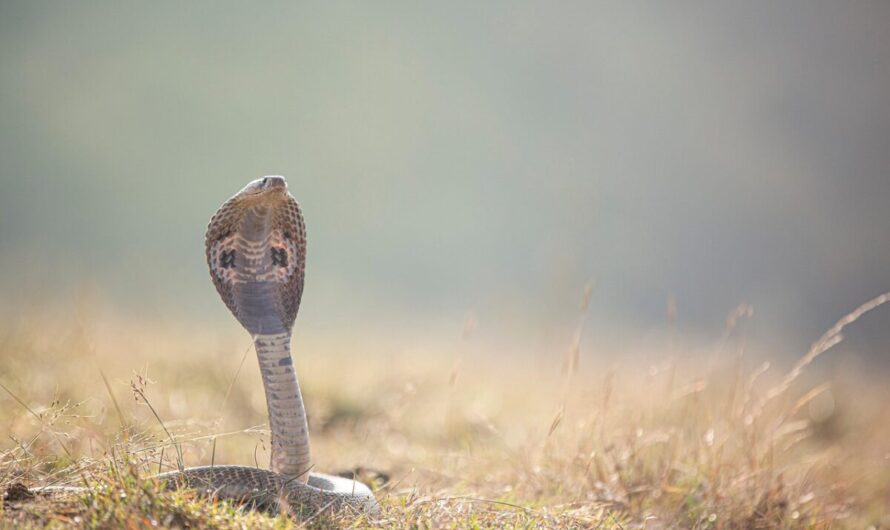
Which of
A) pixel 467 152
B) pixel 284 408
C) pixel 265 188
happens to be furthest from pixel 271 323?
pixel 467 152

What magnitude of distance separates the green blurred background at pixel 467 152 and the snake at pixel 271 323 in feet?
14.5

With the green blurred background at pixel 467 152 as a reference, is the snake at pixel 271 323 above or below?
below

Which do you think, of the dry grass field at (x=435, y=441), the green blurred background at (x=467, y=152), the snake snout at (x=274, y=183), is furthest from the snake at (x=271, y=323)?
the green blurred background at (x=467, y=152)

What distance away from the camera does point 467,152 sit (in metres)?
124

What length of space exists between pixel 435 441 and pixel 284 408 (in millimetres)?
3829

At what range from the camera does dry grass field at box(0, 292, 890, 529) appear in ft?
13.1

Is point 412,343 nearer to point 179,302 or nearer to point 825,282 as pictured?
point 179,302

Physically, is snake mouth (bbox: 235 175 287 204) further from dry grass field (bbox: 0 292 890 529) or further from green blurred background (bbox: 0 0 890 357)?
green blurred background (bbox: 0 0 890 357)

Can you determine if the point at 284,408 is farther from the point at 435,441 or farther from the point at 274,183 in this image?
the point at 435,441

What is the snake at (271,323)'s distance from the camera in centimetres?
411

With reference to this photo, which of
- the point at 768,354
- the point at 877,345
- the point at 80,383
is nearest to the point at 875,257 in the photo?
the point at 877,345

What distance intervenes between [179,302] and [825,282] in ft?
178

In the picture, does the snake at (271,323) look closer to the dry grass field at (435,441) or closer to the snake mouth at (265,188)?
the snake mouth at (265,188)

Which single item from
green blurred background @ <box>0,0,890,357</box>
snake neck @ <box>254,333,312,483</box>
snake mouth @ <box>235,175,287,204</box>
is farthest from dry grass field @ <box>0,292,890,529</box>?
green blurred background @ <box>0,0,890,357</box>
